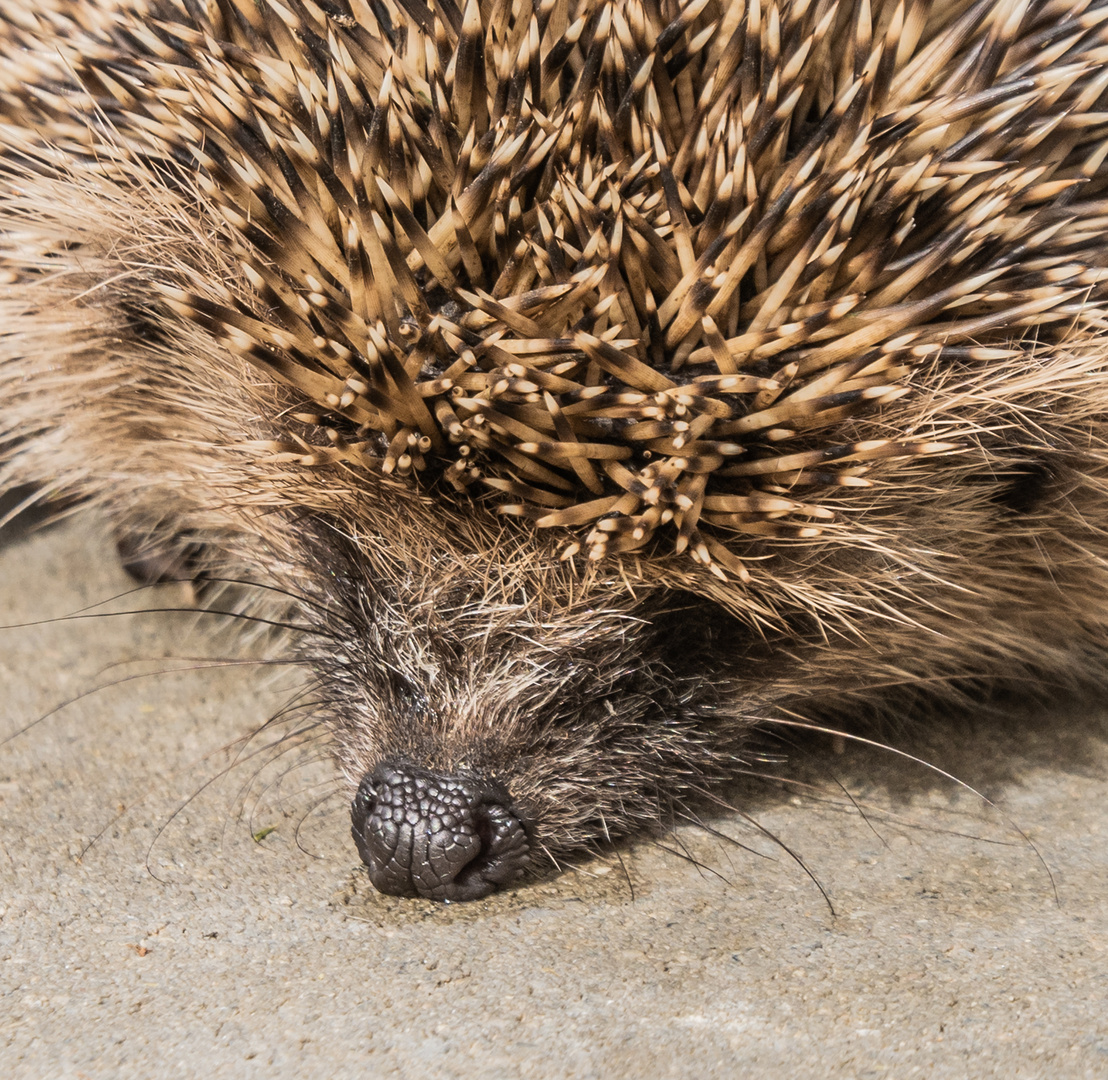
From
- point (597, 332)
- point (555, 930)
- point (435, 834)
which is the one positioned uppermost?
point (597, 332)

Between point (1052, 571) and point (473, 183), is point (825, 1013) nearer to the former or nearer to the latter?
point (1052, 571)

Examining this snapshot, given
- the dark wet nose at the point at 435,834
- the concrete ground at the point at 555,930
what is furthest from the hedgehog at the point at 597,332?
the concrete ground at the point at 555,930

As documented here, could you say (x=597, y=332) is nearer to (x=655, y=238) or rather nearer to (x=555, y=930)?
(x=655, y=238)

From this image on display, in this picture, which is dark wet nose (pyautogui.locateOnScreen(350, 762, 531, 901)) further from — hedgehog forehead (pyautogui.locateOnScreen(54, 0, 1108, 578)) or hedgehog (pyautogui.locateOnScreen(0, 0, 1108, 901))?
hedgehog forehead (pyautogui.locateOnScreen(54, 0, 1108, 578))

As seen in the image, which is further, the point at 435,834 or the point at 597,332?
the point at 435,834

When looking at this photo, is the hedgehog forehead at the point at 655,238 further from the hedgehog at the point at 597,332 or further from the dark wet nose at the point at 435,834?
the dark wet nose at the point at 435,834

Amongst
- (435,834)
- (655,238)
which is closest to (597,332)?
(655,238)
